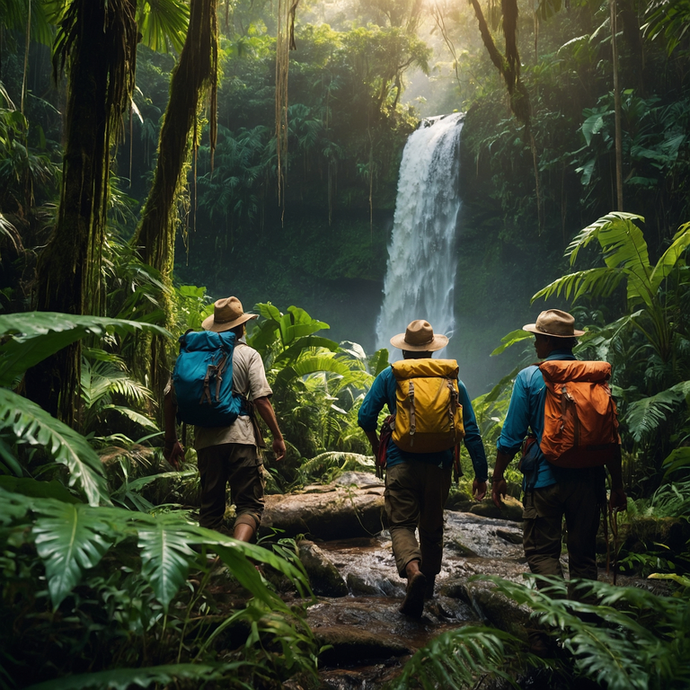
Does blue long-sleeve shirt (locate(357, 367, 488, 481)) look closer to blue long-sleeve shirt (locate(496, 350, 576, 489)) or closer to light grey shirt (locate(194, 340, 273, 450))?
blue long-sleeve shirt (locate(496, 350, 576, 489))

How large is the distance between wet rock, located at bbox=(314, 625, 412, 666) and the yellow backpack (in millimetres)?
1050

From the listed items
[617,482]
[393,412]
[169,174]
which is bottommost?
[617,482]

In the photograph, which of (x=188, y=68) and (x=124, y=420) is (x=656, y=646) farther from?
(x=188, y=68)

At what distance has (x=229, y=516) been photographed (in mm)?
4777

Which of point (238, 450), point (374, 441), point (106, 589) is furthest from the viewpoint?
point (374, 441)

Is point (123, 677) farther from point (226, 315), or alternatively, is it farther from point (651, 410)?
point (651, 410)

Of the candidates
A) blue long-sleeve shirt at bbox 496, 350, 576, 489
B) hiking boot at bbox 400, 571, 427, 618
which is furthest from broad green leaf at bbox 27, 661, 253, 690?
blue long-sleeve shirt at bbox 496, 350, 576, 489

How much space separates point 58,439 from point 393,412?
87.8 inches

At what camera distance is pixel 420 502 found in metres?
3.55

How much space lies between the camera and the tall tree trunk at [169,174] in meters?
5.39

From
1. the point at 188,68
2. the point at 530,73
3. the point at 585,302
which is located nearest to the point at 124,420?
the point at 188,68

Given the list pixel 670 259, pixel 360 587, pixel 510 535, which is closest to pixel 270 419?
pixel 360 587

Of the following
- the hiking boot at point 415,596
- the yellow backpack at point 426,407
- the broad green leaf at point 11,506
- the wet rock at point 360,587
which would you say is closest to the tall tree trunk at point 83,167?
the broad green leaf at point 11,506

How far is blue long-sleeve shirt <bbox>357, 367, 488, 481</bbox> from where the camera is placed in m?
3.48
